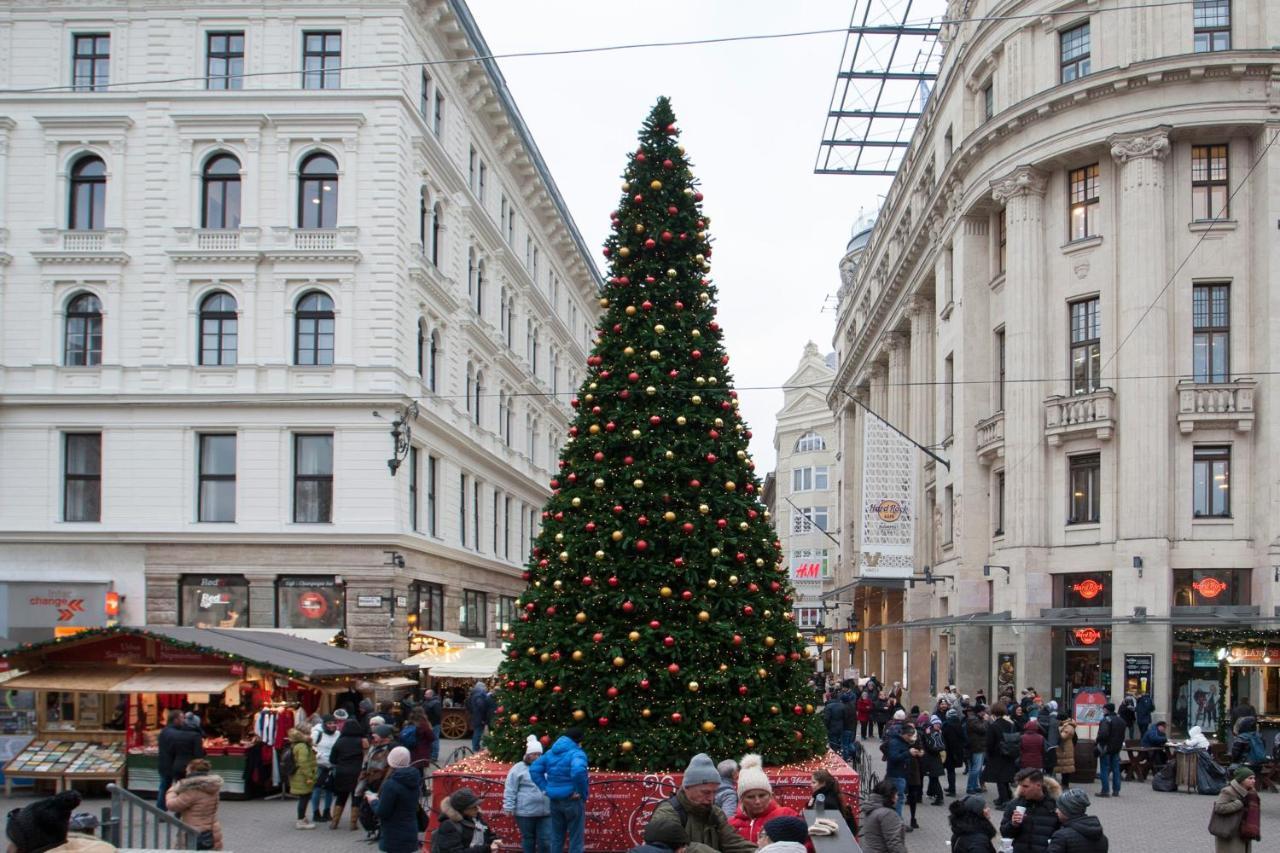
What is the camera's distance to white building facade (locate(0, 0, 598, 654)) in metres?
34.8

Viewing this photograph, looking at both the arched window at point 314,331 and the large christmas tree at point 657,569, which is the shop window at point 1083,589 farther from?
the large christmas tree at point 657,569

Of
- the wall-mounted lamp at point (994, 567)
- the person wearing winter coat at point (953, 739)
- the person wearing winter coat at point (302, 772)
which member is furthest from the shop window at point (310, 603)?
the wall-mounted lamp at point (994, 567)

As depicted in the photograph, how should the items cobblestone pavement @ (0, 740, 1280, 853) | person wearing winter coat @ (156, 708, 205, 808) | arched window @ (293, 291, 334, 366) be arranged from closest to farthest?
cobblestone pavement @ (0, 740, 1280, 853) → person wearing winter coat @ (156, 708, 205, 808) → arched window @ (293, 291, 334, 366)

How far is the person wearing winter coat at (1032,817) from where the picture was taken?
38.6ft

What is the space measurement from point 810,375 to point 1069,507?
261 ft

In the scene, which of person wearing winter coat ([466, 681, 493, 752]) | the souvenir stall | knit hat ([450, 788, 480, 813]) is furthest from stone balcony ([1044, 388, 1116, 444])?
knit hat ([450, 788, 480, 813])

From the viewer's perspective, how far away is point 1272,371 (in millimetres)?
31984

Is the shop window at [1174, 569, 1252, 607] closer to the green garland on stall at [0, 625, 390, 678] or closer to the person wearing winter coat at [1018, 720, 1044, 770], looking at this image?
the person wearing winter coat at [1018, 720, 1044, 770]

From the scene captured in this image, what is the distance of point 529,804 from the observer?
14.2 m

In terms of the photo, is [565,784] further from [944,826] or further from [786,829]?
[944,826]

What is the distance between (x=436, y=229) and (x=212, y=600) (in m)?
12.3

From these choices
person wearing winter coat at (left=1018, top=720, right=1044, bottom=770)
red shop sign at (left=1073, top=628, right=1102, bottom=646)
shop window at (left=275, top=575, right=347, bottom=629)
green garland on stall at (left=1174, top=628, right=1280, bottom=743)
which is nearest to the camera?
person wearing winter coat at (left=1018, top=720, right=1044, bottom=770)

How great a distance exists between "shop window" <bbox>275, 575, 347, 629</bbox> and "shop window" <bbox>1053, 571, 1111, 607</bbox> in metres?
17.8

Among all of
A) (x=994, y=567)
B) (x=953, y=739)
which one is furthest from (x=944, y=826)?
(x=994, y=567)
